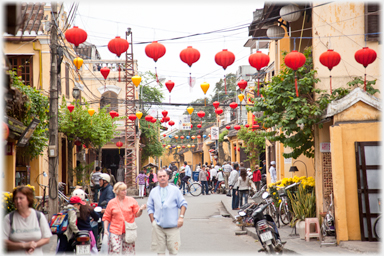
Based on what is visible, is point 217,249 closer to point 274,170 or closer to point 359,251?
point 359,251

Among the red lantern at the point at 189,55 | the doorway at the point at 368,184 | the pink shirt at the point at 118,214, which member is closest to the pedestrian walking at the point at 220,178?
the red lantern at the point at 189,55

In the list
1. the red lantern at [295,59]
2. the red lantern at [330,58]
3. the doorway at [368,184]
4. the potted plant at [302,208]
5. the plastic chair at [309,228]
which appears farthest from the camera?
the potted plant at [302,208]

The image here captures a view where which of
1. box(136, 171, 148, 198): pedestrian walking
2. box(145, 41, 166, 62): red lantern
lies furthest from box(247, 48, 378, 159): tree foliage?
box(136, 171, 148, 198): pedestrian walking

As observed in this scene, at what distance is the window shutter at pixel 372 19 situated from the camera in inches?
447

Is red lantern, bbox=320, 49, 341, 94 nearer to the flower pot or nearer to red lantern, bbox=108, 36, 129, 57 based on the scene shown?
the flower pot

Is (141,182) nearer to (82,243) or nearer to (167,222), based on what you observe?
(82,243)

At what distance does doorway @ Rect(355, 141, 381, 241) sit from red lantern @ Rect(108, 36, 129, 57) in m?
6.11

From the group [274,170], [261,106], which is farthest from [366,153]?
[274,170]

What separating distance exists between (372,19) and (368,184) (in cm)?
468

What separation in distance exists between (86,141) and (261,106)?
13865mm

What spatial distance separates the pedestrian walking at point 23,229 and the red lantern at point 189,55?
239 inches

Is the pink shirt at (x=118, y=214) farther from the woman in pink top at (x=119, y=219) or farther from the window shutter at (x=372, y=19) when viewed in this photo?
the window shutter at (x=372, y=19)

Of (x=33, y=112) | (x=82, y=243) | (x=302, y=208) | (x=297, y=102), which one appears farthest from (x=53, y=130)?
(x=302, y=208)

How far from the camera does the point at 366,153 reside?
32.4 ft
